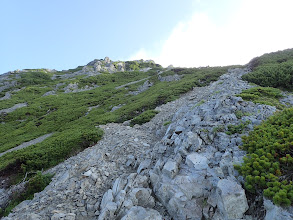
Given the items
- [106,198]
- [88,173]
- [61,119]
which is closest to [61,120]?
[61,119]

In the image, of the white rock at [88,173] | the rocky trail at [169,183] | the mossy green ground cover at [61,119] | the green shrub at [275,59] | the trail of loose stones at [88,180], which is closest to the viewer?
the rocky trail at [169,183]

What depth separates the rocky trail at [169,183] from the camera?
5.49 meters

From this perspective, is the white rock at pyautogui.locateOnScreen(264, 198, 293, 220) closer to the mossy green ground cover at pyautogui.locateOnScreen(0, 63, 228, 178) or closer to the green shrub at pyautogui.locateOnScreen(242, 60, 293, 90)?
the mossy green ground cover at pyautogui.locateOnScreen(0, 63, 228, 178)

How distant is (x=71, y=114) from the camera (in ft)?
99.8

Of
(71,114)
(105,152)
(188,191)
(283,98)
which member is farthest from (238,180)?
(71,114)

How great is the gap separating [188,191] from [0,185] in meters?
12.8

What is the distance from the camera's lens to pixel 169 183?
6.77m

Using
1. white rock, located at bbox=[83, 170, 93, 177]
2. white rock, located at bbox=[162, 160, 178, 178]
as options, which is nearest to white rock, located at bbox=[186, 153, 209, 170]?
white rock, located at bbox=[162, 160, 178, 178]

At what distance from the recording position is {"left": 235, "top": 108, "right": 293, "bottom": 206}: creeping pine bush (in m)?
4.61

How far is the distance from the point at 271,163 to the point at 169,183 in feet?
12.3

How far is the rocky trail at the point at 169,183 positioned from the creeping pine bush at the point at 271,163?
0.33 metres

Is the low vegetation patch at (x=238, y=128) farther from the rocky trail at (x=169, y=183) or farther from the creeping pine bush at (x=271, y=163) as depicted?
the creeping pine bush at (x=271, y=163)

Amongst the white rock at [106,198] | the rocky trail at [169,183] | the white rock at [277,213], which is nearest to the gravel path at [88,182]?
the rocky trail at [169,183]

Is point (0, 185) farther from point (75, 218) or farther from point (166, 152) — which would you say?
point (166, 152)
